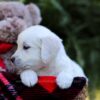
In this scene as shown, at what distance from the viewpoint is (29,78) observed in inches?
68.9

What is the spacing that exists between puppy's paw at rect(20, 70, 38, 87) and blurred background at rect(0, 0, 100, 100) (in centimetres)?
228

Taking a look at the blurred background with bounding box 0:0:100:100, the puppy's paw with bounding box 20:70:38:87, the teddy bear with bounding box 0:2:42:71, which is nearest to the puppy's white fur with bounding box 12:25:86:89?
the puppy's paw with bounding box 20:70:38:87

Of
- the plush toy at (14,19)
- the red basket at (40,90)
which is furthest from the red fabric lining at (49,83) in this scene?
the plush toy at (14,19)

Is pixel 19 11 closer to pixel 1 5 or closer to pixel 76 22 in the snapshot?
pixel 1 5

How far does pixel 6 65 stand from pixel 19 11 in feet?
0.95

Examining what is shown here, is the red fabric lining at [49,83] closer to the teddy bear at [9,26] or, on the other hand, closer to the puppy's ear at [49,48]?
the puppy's ear at [49,48]

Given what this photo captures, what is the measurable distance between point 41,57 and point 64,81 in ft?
0.43

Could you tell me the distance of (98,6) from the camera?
4.45 metres

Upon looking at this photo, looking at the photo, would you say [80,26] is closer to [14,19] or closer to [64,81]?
[14,19]

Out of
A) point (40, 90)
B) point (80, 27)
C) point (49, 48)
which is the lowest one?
point (80, 27)

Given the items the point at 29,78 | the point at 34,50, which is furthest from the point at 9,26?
the point at 29,78

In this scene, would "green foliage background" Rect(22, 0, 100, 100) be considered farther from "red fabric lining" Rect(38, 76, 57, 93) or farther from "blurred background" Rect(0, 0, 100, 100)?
"red fabric lining" Rect(38, 76, 57, 93)

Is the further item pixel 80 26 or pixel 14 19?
pixel 80 26

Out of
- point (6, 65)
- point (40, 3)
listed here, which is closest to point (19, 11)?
point (6, 65)
